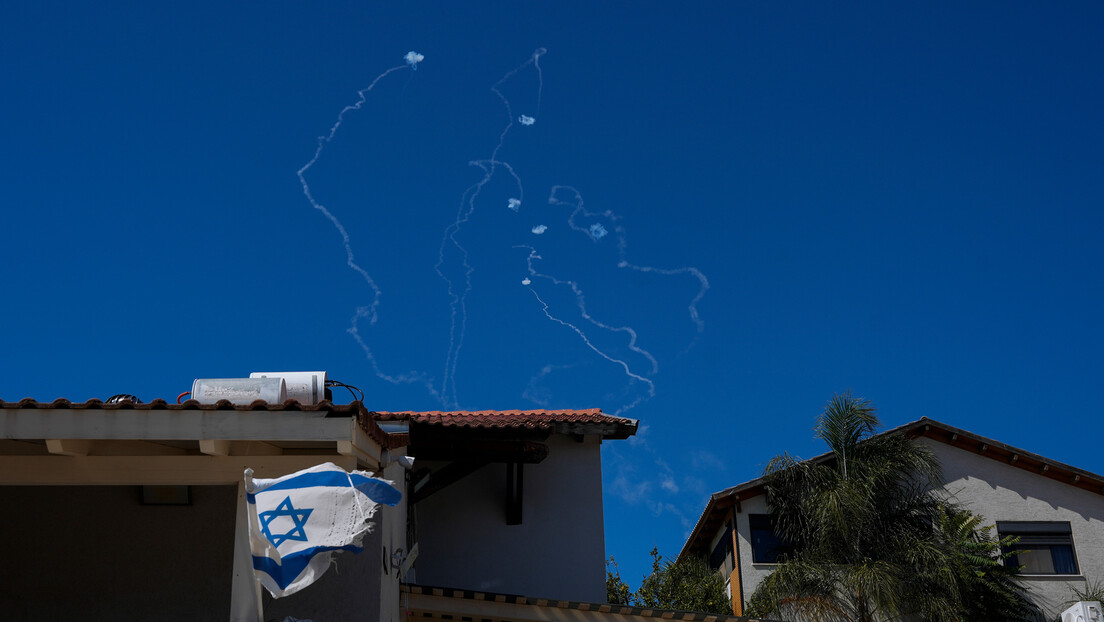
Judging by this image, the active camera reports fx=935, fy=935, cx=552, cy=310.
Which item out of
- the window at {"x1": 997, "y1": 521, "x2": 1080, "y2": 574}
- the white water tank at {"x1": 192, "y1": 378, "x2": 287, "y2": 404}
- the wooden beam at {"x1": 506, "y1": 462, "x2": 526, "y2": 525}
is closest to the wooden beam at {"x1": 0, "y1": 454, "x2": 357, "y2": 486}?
the white water tank at {"x1": 192, "y1": 378, "x2": 287, "y2": 404}

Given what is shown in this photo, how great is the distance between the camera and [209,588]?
25.7 ft

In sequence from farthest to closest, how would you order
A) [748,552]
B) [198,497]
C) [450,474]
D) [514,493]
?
[748,552], [514,493], [450,474], [198,497]

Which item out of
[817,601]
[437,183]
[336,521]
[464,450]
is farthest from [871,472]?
[336,521]

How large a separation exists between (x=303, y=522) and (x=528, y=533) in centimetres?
786

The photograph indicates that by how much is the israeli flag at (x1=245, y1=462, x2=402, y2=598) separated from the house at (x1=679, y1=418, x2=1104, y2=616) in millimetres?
12901

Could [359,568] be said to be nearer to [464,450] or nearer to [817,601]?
[464,450]

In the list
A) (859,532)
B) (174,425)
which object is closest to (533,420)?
(174,425)

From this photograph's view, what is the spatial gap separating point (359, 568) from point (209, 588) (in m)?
1.24

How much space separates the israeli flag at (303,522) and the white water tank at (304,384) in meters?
2.66

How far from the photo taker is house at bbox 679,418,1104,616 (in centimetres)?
1714

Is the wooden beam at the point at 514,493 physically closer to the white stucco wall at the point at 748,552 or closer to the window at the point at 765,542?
the white stucco wall at the point at 748,552

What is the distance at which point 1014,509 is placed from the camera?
17750 millimetres

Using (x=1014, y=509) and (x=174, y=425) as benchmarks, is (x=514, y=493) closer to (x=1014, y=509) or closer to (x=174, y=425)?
(x=174, y=425)

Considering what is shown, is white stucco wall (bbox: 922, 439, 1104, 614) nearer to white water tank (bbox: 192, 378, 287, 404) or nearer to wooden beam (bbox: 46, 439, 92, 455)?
white water tank (bbox: 192, 378, 287, 404)
